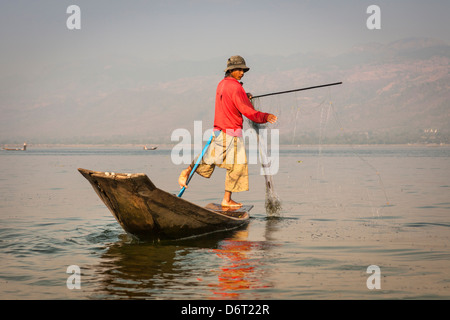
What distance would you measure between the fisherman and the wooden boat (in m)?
0.95

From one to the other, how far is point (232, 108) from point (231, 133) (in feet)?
1.37

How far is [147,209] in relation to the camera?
7.50 meters

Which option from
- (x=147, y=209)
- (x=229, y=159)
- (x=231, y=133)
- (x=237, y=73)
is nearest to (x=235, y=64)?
(x=237, y=73)

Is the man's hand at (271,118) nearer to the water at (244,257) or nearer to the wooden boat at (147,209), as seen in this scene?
the wooden boat at (147,209)

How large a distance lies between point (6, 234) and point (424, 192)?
12.7 meters

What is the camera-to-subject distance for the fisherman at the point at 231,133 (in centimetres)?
916

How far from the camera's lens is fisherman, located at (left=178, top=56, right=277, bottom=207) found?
360 inches

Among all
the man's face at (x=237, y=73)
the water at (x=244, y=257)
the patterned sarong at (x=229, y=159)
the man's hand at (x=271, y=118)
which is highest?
the man's face at (x=237, y=73)

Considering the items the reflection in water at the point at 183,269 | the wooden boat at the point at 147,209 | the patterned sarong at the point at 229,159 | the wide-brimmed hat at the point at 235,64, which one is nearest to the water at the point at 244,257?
the reflection in water at the point at 183,269

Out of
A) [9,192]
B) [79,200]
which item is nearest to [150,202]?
[79,200]

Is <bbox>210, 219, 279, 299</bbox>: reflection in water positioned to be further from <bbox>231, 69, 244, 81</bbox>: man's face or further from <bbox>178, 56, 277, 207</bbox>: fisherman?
<bbox>231, 69, 244, 81</bbox>: man's face

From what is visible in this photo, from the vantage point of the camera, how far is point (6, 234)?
29.5 ft

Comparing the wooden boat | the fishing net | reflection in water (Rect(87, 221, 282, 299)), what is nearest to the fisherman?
the wooden boat
